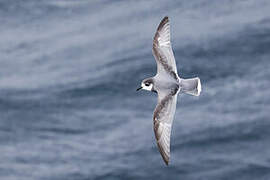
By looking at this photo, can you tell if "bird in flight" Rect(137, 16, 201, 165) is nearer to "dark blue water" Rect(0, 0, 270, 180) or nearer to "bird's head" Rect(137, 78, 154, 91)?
"bird's head" Rect(137, 78, 154, 91)

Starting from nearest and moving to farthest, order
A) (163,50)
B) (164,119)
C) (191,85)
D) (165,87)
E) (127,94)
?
(191,85) < (165,87) < (164,119) < (163,50) < (127,94)

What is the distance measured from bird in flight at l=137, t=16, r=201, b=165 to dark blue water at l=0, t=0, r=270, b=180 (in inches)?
390

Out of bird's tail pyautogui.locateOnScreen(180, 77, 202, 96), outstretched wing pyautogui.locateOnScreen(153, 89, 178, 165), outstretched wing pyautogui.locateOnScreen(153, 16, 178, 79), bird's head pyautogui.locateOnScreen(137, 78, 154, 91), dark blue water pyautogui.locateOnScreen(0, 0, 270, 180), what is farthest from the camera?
dark blue water pyautogui.locateOnScreen(0, 0, 270, 180)

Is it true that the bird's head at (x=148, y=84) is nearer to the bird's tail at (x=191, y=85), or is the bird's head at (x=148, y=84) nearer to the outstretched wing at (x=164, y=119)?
the outstretched wing at (x=164, y=119)

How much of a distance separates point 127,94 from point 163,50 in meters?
13.7

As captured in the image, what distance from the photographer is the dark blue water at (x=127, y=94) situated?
101 feet

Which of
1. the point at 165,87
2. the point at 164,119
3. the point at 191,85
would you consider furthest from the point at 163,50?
the point at 164,119

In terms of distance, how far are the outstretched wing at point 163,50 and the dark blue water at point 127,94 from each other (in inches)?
394

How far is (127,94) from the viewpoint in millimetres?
33688

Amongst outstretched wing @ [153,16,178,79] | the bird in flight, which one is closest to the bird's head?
the bird in flight

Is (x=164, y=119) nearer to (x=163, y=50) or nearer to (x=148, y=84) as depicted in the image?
(x=148, y=84)

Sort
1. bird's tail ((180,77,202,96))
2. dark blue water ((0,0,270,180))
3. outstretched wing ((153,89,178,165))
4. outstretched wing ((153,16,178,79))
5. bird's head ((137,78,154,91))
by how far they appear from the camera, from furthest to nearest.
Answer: dark blue water ((0,0,270,180))
outstretched wing ((153,16,178,79))
outstretched wing ((153,89,178,165))
bird's head ((137,78,154,91))
bird's tail ((180,77,202,96))

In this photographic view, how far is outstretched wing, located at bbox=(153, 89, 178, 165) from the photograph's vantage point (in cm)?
1950

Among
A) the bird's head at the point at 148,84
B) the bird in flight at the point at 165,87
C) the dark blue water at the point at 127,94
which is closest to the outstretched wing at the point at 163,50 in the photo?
the bird in flight at the point at 165,87
